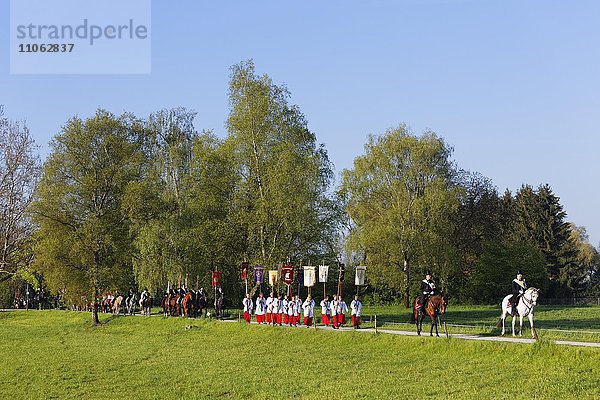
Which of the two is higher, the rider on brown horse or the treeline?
the treeline

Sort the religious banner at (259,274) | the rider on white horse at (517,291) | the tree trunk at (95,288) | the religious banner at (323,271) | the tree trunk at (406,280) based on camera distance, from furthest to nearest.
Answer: the tree trunk at (406,280) → the tree trunk at (95,288) → the religious banner at (259,274) → the religious banner at (323,271) → the rider on white horse at (517,291)

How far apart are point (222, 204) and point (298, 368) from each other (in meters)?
27.7

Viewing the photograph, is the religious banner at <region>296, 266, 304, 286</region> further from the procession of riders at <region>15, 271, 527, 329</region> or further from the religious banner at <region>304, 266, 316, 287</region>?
the religious banner at <region>304, 266, 316, 287</region>

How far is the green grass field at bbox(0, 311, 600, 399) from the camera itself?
21984 mm

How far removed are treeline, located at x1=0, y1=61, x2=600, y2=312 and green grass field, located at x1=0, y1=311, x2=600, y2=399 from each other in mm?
10895

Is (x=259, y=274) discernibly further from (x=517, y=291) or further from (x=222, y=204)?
(x=517, y=291)

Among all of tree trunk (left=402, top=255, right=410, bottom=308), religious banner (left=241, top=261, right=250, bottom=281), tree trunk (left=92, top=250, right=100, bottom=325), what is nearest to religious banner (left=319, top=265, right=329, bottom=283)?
religious banner (left=241, top=261, right=250, bottom=281)

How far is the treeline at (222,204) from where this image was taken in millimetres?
51656

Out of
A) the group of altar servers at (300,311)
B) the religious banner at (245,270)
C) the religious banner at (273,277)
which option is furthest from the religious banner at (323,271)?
the religious banner at (245,270)

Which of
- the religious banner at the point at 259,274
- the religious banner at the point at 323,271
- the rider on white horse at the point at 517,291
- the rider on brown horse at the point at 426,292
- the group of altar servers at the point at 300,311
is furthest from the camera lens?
the religious banner at the point at 259,274

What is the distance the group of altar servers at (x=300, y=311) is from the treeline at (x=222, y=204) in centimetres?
494

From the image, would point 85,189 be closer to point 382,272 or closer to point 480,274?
point 382,272

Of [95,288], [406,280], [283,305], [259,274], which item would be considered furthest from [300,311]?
[406,280]

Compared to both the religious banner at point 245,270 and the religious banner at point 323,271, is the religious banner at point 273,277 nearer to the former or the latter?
the religious banner at point 245,270
